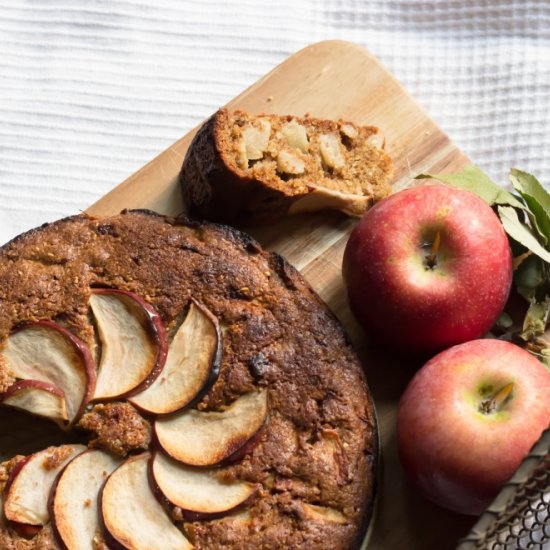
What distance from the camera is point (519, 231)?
2.70 m

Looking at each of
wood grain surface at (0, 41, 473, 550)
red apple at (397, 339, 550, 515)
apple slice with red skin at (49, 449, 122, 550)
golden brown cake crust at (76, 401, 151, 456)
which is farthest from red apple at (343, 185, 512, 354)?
apple slice with red skin at (49, 449, 122, 550)

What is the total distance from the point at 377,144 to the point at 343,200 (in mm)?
234

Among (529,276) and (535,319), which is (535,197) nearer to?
(529,276)

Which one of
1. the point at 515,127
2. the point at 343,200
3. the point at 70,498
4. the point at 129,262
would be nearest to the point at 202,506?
the point at 70,498

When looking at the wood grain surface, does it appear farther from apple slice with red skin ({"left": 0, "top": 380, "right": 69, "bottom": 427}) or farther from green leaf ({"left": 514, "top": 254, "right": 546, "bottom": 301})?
apple slice with red skin ({"left": 0, "top": 380, "right": 69, "bottom": 427})

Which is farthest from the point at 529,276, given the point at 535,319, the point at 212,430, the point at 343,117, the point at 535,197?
the point at 212,430

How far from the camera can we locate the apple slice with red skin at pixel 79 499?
2398mm

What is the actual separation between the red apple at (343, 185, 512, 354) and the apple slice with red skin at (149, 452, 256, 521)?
66 centimetres

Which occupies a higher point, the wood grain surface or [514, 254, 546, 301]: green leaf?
the wood grain surface

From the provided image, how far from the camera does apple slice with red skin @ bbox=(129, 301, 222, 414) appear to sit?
247 cm

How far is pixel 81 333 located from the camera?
2.58 metres

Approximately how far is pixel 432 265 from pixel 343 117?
27.7 inches

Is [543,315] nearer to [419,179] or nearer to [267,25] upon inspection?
[419,179]

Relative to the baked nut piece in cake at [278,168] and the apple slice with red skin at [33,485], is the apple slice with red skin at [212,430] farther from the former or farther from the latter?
the baked nut piece in cake at [278,168]
